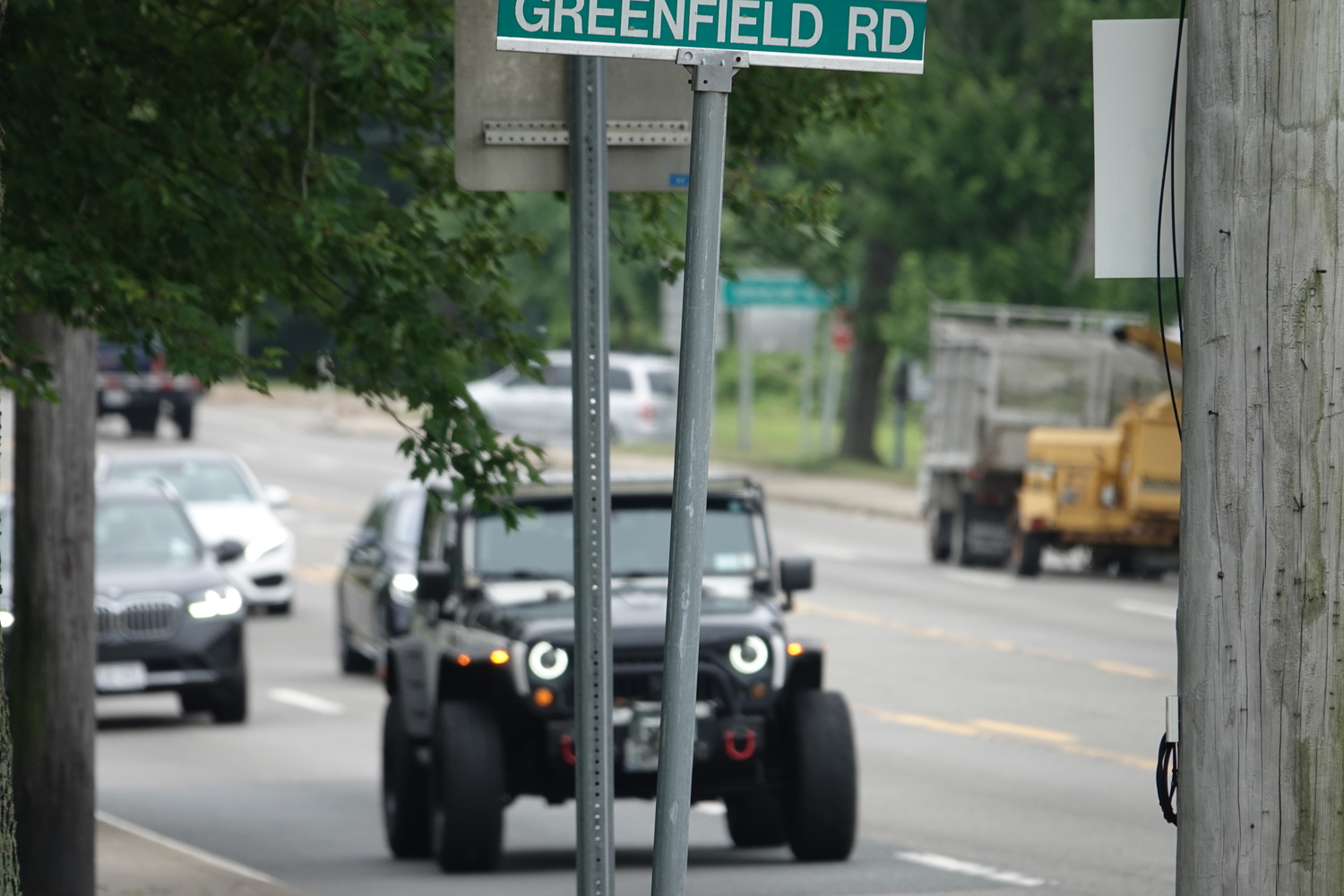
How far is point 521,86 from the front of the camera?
188 inches

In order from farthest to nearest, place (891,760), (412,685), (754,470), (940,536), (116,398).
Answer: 1. (116,398)
2. (754,470)
3. (940,536)
4. (891,760)
5. (412,685)

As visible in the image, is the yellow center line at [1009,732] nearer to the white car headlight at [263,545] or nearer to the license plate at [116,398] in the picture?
the white car headlight at [263,545]

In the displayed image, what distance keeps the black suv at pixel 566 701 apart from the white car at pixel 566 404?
104ft

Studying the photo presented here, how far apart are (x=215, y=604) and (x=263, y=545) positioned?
22.1 ft

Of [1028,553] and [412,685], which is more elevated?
[412,685]

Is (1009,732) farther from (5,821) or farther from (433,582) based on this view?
(5,821)

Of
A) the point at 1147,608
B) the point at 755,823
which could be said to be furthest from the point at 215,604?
the point at 1147,608

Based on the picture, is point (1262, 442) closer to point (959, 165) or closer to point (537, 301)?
point (959, 165)

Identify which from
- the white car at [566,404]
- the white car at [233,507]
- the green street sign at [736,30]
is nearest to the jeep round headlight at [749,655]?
the green street sign at [736,30]

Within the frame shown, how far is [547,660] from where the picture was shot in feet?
32.7

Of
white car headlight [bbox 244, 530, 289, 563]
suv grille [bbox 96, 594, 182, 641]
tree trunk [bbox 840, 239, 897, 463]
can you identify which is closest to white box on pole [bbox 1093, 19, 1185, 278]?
suv grille [bbox 96, 594, 182, 641]

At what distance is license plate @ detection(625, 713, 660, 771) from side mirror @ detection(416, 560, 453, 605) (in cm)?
132

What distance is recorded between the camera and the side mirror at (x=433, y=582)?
10.4 meters

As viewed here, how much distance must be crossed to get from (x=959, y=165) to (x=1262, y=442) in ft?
104
